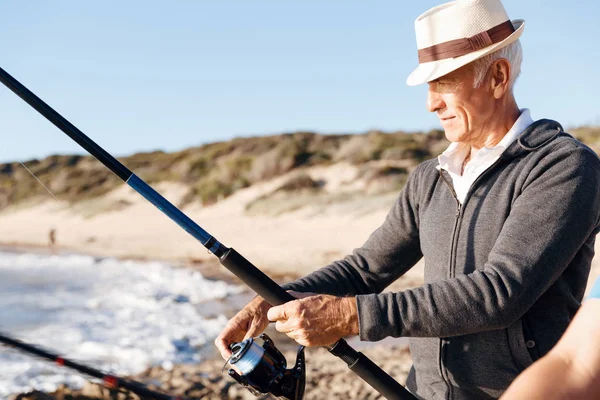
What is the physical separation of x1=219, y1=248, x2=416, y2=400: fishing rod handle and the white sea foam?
3.41m

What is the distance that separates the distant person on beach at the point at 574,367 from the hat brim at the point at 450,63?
99 cm

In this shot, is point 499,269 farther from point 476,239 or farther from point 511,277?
point 476,239

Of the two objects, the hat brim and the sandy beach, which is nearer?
the hat brim

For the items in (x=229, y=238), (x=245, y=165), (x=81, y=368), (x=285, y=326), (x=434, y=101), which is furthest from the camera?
(x=245, y=165)

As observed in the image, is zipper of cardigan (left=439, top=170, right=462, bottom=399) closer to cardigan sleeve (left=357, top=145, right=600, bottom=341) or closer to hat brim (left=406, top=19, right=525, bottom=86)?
cardigan sleeve (left=357, top=145, right=600, bottom=341)

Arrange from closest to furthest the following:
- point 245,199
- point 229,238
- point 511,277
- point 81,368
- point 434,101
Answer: point 511,277 < point 434,101 < point 81,368 < point 229,238 < point 245,199

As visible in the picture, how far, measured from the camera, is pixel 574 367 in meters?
0.92

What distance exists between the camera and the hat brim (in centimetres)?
181

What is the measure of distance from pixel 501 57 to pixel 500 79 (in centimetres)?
6

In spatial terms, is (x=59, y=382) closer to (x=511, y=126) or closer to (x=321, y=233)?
(x=511, y=126)

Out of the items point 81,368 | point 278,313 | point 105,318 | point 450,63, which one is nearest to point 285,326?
point 278,313

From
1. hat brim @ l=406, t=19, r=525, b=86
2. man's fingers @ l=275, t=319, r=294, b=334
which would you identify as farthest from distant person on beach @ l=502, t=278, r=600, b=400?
hat brim @ l=406, t=19, r=525, b=86

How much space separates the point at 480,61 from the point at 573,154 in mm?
349

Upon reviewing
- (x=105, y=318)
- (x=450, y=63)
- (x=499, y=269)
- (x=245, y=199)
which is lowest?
(x=245, y=199)
